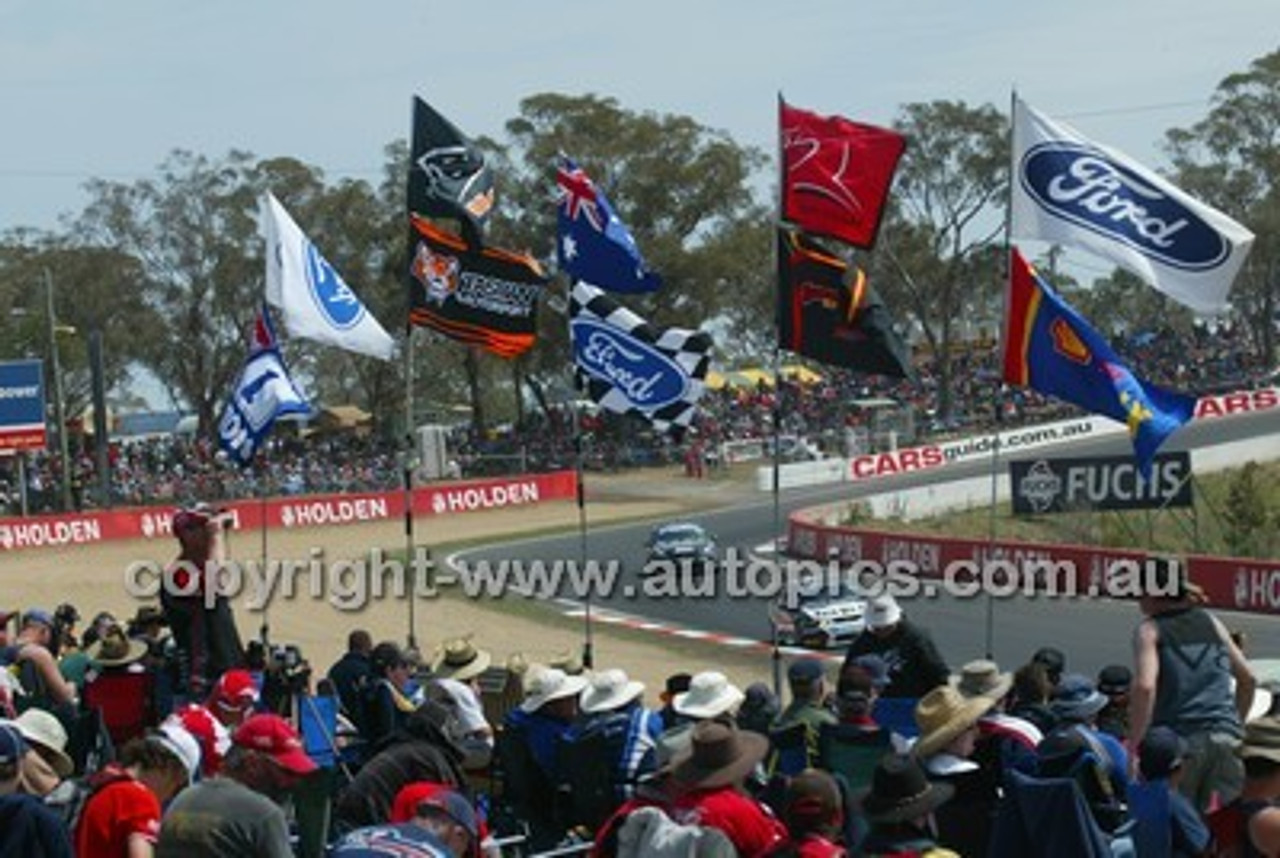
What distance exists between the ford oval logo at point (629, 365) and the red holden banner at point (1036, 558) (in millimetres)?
9168

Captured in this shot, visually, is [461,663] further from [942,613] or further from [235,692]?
[942,613]

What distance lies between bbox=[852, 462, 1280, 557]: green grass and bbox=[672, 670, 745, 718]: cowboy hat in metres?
28.7

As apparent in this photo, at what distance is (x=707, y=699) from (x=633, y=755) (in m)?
0.42

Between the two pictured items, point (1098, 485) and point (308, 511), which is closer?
point (1098, 485)

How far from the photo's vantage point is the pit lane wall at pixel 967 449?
219 ft

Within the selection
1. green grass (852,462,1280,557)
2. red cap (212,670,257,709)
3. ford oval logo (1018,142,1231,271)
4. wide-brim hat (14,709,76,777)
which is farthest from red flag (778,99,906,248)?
green grass (852,462,1280,557)

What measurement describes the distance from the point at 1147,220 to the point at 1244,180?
85456 mm

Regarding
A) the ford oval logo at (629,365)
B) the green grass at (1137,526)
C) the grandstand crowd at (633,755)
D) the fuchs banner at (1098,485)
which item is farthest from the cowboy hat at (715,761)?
the green grass at (1137,526)

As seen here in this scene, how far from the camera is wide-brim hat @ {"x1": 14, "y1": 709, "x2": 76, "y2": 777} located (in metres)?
8.27

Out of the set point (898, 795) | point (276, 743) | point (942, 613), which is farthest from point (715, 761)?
point (942, 613)

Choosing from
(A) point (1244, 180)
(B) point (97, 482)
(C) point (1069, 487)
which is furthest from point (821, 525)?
(A) point (1244, 180)

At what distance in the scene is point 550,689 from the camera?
30.9 feet

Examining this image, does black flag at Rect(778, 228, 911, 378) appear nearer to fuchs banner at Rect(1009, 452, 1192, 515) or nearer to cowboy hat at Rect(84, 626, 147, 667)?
cowboy hat at Rect(84, 626, 147, 667)

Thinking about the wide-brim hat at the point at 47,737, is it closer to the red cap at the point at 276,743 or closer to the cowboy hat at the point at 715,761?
the red cap at the point at 276,743
